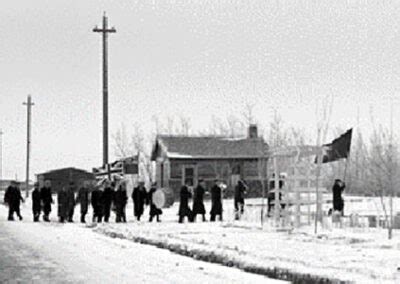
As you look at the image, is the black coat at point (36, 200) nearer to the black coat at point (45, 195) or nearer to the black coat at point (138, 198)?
the black coat at point (45, 195)

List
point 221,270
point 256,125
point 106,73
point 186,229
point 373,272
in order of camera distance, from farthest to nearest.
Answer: point 256,125
point 106,73
point 186,229
point 221,270
point 373,272

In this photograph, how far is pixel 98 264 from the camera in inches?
578

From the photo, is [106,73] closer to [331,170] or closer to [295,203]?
[295,203]

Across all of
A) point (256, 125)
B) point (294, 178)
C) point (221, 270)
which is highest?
point (256, 125)

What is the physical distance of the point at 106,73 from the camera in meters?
44.9

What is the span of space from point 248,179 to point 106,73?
1795cm

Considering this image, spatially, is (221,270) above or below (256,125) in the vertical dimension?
below

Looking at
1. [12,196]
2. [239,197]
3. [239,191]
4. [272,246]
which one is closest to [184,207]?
[239,191]

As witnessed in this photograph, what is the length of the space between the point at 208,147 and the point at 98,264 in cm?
4567

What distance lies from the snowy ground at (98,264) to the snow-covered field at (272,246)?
10cm

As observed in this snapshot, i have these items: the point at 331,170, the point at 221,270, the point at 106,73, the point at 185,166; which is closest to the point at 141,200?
the point at 106,73

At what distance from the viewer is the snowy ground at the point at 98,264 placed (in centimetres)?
1246

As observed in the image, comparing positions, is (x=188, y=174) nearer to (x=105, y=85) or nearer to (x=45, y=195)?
(x=105, y=85)

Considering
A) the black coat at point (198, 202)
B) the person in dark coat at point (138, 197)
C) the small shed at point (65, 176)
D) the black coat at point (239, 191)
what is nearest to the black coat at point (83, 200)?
the person in dark coat at point (138, 197)
